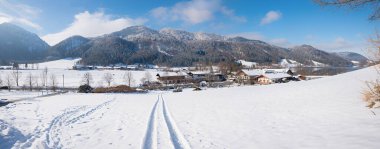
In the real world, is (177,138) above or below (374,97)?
below

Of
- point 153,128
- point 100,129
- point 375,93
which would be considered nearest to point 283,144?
point 153,128

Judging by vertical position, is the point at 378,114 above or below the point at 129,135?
above

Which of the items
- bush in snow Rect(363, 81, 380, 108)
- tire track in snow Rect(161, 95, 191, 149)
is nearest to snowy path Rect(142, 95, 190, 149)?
tire track in snow Rect(161, 95, 191, 149)

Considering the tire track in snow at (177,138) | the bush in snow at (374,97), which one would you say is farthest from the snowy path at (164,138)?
the bush in snow at (374,97)

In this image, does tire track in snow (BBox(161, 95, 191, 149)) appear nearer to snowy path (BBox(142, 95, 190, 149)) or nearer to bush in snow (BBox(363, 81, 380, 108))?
snowy path (BBox(142, 95, 190, 149))

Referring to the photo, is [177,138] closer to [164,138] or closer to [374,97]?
[164,138]

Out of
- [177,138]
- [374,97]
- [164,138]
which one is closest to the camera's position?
[164,138]

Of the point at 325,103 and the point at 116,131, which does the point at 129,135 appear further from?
the point at 325,103

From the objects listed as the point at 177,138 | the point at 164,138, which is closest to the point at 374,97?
the point at 177,138

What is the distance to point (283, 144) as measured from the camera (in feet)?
26.2

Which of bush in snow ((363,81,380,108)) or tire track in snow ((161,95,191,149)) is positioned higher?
bush in snow ((363,81,380,108))

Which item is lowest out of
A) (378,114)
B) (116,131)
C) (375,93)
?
(116,131)

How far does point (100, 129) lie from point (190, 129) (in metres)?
4.29

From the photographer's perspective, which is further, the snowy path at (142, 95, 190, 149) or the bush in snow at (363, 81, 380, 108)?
the bush in snow at (363, 81, 380, 108)
